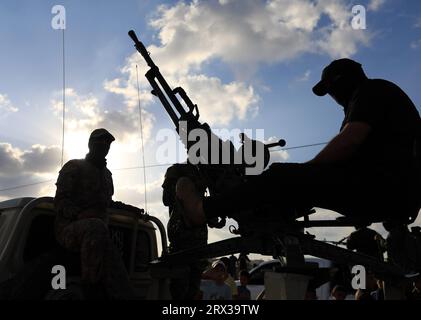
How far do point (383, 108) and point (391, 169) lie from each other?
0.87 feet

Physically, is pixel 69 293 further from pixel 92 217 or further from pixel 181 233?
pixel 181 233

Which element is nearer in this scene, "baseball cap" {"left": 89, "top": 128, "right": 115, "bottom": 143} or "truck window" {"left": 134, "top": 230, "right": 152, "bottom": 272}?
"baseball cap" {"left": 89, "top": 128, "right": 115, "bottom": 143}

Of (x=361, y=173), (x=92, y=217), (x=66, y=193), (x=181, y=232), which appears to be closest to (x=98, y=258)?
(x=92, y=217)

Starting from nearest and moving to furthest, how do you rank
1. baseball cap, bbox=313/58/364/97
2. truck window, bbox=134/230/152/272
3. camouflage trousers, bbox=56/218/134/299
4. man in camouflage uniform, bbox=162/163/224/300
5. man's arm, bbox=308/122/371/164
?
man's arm, bbox=308/122/371/164 → baseball cap, bbox=313/58/364/97 → camouflage trousers, bbox=56/218/134/299 → man in camouflage uniform, bbox=162/163/224/300 → truck window, bbox=134/230/152/272

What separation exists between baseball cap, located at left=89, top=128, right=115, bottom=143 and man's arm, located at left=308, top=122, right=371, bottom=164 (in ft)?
7.94

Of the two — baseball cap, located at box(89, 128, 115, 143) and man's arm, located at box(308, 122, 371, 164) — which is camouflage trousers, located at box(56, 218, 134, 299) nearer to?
baseball cap, located at box(89, 128, 115, 143)

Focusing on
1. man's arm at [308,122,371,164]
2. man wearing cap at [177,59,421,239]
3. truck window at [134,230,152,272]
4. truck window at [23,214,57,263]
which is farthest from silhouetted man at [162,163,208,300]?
man's arm at [308,122,371,164]

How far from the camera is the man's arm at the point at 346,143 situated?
5.50ft

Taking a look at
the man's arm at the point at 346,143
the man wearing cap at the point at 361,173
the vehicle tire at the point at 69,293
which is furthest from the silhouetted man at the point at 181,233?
the man's arm at the point at 346,143

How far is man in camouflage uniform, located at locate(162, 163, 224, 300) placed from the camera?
11.9 ft

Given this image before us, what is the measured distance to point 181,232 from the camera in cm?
456

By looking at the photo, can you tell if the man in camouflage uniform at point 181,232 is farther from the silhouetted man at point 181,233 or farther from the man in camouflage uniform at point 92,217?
the man in camouflage uniform at point 92,217
